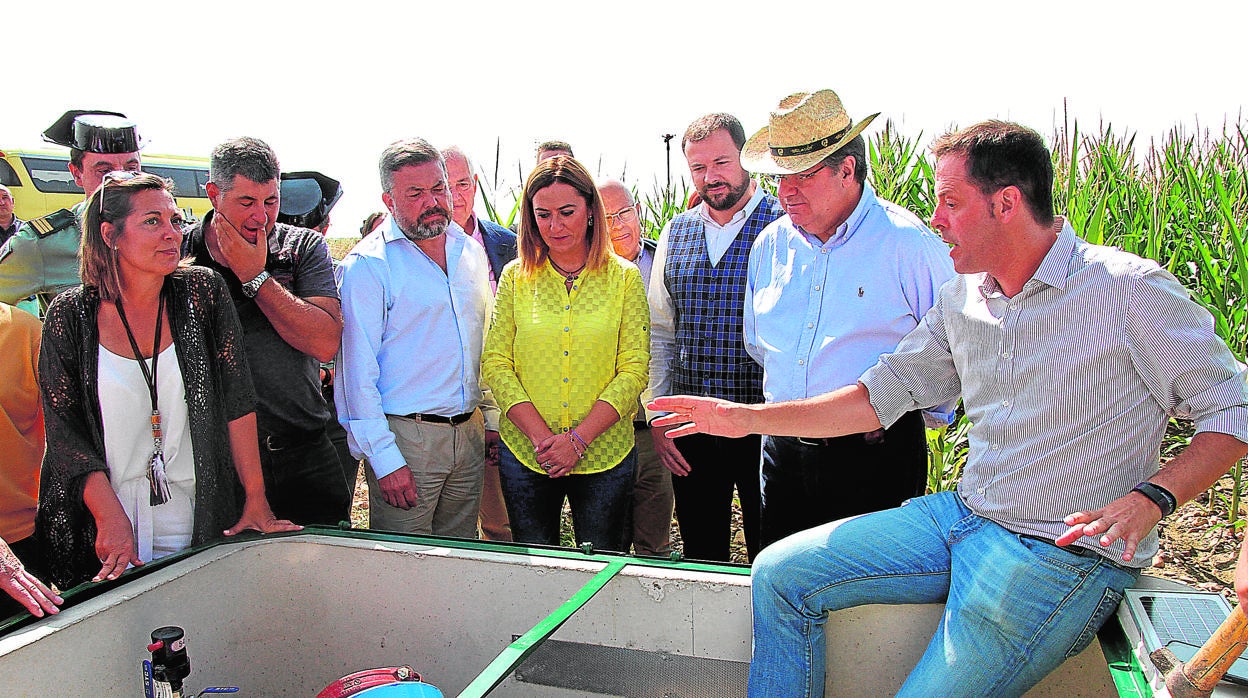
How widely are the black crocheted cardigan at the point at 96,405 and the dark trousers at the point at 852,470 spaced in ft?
5.16

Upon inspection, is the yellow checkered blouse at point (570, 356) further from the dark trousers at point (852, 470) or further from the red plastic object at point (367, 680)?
the red plastic object at point (367, 680)

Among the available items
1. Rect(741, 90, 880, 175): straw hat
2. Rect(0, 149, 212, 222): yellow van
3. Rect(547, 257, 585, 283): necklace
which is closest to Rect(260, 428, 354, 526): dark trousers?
Rect(547, 257, 585, 283): necklace

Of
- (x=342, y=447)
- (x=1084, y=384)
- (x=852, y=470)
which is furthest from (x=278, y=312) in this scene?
(x=1084, y=384)

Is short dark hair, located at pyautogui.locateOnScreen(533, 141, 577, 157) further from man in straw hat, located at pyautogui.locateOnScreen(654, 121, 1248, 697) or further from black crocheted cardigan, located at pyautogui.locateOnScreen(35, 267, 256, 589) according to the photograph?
man in straw hat, located at pyautogui.locateOnScreen(654, 121, 1248, 697)

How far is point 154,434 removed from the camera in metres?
2.32

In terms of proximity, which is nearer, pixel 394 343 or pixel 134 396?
pixel 134 396

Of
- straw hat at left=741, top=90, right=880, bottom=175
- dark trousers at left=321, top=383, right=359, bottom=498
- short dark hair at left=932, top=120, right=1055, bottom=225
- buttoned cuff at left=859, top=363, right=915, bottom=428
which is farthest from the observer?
dark trousers at left=321, top=383, right=359, bottom=498

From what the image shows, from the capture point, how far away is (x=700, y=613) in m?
2.17

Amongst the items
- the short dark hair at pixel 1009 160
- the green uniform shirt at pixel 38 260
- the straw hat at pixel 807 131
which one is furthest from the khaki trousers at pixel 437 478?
the short dark hair at pixel 1009 160

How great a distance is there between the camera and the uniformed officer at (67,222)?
3.12 metres

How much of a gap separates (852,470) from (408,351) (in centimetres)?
144

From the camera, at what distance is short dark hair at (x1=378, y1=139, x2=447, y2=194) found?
2861 millimetres

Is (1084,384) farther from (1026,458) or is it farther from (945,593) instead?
(945,593)

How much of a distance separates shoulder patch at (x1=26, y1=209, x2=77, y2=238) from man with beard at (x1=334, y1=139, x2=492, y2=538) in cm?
143
